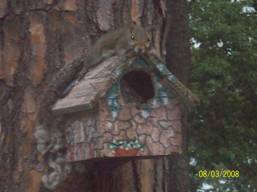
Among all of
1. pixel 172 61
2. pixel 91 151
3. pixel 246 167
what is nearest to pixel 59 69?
pixel 91 151

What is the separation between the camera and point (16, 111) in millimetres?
2525

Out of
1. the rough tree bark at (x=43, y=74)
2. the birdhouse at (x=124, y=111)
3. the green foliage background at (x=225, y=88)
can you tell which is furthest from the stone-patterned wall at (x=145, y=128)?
the green foliage background at (x=225, y=88)

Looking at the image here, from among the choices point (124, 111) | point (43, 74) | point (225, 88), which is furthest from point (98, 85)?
point (225, 88)

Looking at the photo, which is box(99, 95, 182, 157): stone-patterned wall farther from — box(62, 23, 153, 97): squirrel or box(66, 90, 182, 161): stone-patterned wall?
box(62, 23, 153, 97): squirrel

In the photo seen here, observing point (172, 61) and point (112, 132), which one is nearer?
point (112, 132)

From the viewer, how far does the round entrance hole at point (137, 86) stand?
8.09 feet

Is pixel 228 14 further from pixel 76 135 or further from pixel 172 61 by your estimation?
pixel 76 135

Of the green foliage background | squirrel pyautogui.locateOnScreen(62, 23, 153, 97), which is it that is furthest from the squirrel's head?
the green foliage background

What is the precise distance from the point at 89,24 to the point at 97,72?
0.29 meters

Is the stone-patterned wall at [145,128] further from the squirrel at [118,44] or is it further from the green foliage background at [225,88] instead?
the green foliage background at [225,88]

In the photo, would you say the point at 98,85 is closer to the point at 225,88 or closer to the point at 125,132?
the point at 125,132

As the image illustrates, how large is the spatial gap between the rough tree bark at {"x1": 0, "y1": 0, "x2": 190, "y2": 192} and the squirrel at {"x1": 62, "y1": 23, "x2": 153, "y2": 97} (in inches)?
3.1

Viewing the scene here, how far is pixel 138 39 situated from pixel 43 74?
1.26 feet

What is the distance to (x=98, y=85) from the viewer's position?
2.32m
